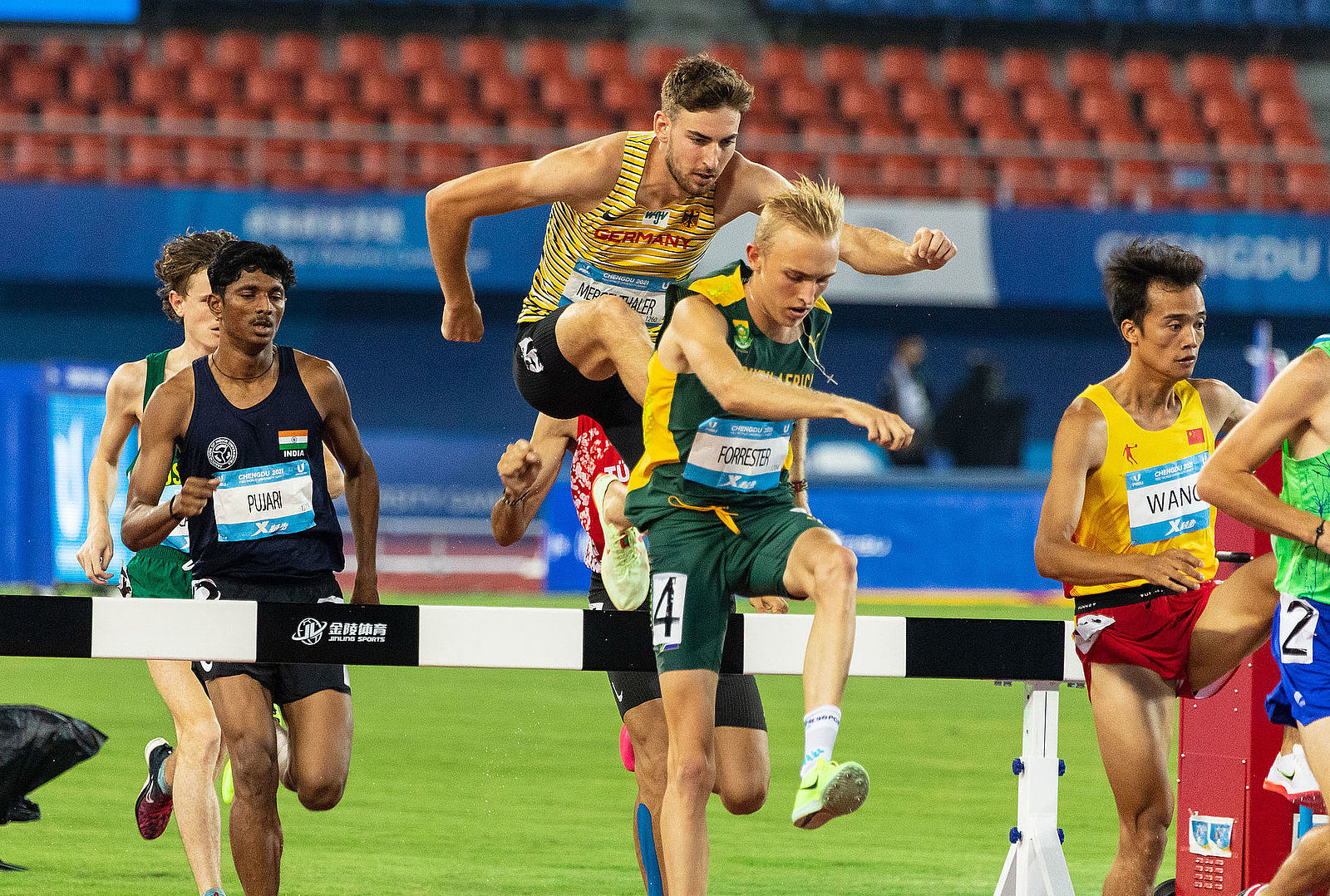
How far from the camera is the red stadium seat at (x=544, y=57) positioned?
754 inches

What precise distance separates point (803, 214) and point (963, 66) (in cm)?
1696

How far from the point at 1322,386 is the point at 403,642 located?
7.09ft

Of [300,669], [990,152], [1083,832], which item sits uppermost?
→ [990,152]

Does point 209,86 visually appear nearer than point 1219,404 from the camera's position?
No

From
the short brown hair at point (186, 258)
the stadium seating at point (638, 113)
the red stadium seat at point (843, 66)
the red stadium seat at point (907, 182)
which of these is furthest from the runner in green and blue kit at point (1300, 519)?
the red stadium seat at point (843, 66)

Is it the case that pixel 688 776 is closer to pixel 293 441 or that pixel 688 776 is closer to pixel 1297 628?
pixel 1297 628

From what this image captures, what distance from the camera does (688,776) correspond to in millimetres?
3646

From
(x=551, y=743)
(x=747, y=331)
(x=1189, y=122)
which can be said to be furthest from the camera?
(x=1189, y=122)

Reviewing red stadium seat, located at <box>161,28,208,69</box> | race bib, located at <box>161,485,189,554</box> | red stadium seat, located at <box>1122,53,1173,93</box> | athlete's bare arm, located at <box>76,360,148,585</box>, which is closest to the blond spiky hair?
race bib, located at <box>161,485,189,554</box>

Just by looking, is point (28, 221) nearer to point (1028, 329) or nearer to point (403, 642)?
point (1028, 329)

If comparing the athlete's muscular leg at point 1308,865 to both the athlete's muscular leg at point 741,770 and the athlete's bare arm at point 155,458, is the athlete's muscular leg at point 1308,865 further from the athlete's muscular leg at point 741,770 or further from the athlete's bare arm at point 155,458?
the athlete's bare arm at point 155,458

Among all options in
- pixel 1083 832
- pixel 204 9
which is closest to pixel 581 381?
pixel 1083 832

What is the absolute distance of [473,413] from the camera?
18188mm

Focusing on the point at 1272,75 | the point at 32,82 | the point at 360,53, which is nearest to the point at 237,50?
the point at 360,53
